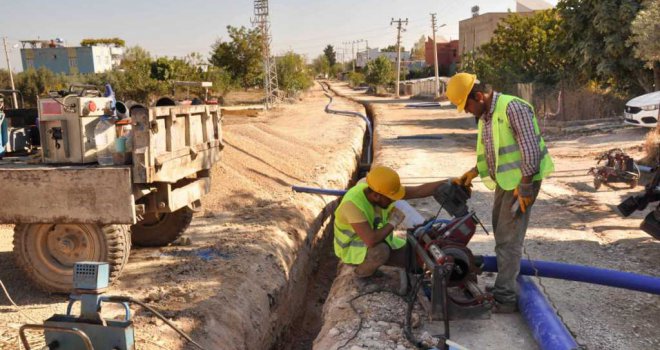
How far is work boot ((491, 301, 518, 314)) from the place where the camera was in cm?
450

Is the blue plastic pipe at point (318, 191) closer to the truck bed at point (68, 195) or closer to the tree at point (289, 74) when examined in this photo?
the truck bed at point (68, 195)

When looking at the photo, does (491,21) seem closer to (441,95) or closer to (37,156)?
(441,95)

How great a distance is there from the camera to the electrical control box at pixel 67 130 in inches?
229

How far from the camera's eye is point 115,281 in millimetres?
5879

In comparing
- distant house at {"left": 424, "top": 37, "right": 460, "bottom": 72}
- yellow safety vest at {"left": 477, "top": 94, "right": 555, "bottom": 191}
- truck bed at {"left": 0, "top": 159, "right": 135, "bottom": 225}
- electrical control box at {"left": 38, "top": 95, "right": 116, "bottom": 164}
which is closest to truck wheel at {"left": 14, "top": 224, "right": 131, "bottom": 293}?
truck bed at {"left": 0, "top": 159, "right": 135, "bottom": 225}

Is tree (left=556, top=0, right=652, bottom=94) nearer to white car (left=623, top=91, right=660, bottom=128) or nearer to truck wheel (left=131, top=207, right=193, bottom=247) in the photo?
white car (left=623, top=91, right=660, bottom=128)

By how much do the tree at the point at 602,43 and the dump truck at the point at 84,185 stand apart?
15485 mm

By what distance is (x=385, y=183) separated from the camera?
4.86 meters

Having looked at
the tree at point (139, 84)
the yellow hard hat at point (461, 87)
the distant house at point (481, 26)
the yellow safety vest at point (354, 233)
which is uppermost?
the distant house at point (481, 26)

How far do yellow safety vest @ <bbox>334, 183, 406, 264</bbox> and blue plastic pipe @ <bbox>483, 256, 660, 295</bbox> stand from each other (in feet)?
3.40

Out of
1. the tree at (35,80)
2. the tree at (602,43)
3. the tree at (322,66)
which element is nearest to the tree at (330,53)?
the tree at (322,66)

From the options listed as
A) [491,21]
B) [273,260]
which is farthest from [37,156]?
[491,21]

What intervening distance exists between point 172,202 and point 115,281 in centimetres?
102

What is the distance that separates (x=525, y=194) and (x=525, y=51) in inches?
958
